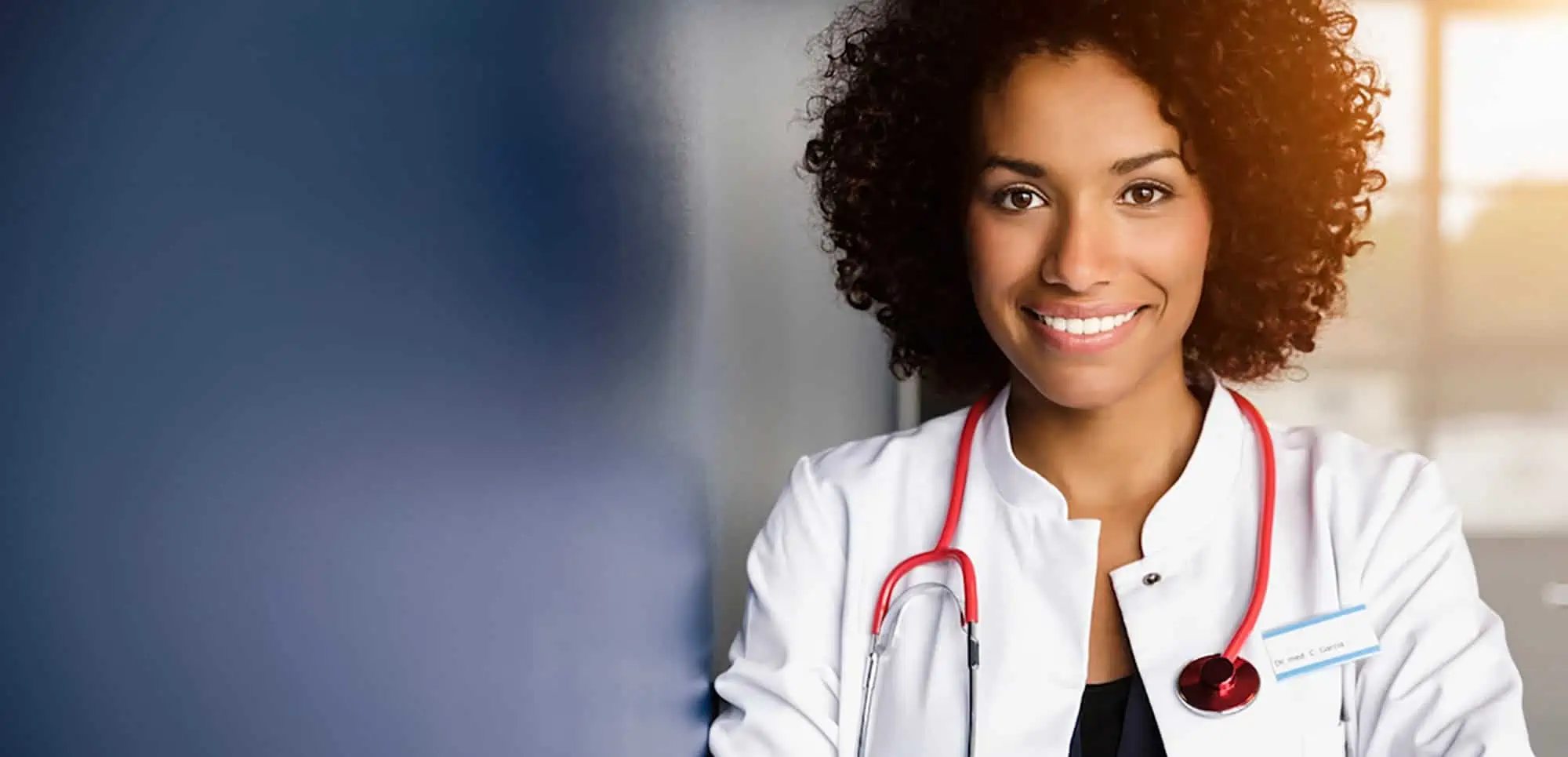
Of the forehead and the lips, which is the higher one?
the forehead

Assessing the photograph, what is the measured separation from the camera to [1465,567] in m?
1.23

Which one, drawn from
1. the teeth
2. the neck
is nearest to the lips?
the teeth

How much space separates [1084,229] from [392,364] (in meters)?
0.69

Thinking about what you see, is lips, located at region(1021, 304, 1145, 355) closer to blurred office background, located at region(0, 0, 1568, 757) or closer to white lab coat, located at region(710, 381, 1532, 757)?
white lab coat, located at region(710, 381, 1532, 757)

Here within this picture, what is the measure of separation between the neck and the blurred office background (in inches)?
12.9

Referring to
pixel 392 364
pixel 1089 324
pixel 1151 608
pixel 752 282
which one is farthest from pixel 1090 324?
pixel 392 364

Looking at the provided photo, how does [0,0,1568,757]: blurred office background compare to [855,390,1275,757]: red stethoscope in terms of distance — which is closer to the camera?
[0,0,1568,757]: blurred office background

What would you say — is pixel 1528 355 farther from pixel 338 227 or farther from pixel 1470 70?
pixel 338 227

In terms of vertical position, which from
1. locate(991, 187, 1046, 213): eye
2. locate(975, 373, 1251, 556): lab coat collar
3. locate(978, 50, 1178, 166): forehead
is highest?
locate(978, 50, 1178, 166): forehead

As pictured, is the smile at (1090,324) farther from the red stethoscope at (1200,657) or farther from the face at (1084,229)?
the red stethoscope at (1200,657)

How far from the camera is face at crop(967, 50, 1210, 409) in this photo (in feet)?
3.91

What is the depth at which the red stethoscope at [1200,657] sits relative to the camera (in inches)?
46.1

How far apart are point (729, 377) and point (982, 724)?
1.43 feet

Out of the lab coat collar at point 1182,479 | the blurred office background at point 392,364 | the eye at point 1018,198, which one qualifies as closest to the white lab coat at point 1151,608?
the lab coat collar at point 1182,479
